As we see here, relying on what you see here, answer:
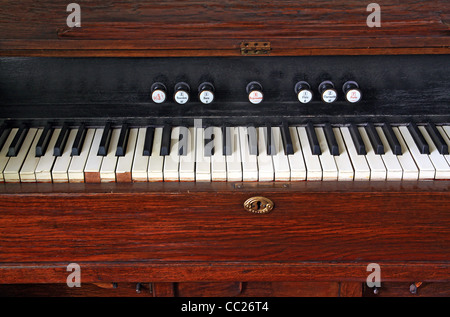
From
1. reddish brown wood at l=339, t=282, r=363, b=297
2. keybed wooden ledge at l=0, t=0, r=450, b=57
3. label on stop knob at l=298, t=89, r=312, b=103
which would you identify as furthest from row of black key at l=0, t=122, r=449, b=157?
reddish brown wood at l=339, t=282, r=363, b=297

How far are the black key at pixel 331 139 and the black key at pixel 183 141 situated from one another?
489mm

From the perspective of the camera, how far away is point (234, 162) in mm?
1786

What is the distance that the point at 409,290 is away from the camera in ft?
7.50

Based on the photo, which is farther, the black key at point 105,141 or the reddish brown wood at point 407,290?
the reddish brown wood at point 407,290

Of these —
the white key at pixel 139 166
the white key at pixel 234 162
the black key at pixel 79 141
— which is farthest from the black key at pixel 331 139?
the black key at pixel 79 141

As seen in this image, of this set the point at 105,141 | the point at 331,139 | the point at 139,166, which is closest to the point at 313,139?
the point at 331,139

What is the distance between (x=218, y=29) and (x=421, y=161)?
80 centimetres

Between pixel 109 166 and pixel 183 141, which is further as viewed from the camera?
pixel 183 141

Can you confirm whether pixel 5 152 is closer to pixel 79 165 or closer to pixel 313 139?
pixel 79 165

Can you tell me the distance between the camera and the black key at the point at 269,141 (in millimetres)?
1814

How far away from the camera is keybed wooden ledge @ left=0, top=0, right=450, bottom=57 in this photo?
5.72 ft

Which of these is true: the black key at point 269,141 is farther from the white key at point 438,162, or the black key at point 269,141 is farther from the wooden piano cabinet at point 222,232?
the white key at point 438,162

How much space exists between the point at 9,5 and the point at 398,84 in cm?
137

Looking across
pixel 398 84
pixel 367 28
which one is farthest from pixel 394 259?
pixel 367 28
